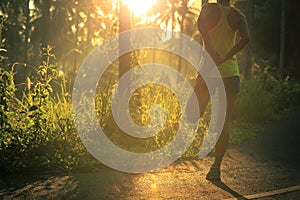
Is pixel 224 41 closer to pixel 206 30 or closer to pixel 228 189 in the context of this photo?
pixel 206 30

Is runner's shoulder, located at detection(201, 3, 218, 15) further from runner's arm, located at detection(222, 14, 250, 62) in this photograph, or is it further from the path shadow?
the path shadow

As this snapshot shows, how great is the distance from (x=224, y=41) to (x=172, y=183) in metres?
1.65

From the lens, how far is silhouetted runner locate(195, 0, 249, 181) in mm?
4809

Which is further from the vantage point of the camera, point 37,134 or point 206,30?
point 37,134

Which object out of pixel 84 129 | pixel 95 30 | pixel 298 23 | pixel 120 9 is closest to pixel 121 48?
pixel 120 9

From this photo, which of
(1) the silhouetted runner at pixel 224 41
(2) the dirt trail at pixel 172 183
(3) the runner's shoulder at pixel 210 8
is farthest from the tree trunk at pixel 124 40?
(3) the runner's shoulder at pixel 210 8

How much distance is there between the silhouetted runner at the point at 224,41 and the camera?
4809 mm

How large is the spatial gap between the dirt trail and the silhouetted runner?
0.37m

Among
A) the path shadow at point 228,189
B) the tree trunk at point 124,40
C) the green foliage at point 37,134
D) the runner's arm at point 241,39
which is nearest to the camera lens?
the path shadow at point 228,189

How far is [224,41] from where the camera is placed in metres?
4.95

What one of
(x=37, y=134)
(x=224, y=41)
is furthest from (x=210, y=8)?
(x=37, y=134)

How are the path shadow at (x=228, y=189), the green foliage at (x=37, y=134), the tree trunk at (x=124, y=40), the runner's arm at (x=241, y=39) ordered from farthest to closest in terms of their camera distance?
the tree trunk at (x=124, y=40)
the green foliage at (x=37, y=134)
the runner's arm at (x=241, y=39)
the path shadow at (x=228, y=189)

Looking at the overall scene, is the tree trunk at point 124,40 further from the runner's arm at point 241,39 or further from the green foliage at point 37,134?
the runner's arm at point 241,39

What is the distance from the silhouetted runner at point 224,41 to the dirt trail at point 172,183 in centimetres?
37
